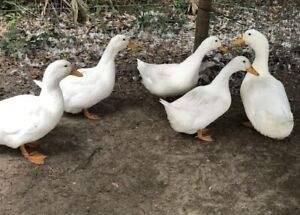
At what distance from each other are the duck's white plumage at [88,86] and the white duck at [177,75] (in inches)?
15.0

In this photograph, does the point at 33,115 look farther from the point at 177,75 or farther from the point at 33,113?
the point at 177,75

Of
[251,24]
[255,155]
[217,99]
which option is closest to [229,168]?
[255,155]

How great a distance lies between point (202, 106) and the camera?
404 cm

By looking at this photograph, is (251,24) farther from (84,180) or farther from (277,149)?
(84,180)

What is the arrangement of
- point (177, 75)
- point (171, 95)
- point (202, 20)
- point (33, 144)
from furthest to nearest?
point (202, 20)
point (171, 95)
point (177, 75)
point (33, 144)

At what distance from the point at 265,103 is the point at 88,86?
152 cm

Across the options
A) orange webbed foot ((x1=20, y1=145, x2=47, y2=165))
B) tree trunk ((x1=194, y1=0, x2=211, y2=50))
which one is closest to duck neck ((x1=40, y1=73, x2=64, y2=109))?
orange webbed foot ((x1=20, y1=145, x2=47, y2=165))

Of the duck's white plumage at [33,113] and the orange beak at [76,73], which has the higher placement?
the orange beak at [76,73]

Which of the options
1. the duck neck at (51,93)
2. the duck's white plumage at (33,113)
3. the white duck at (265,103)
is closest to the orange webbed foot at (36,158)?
the duck's white plumage at (33,113)

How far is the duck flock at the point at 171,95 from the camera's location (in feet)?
12.1

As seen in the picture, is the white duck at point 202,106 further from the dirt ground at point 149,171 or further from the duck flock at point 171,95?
the dirt ground at point 149,171

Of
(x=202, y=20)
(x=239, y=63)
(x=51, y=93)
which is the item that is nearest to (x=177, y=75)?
(x=239, y=63)

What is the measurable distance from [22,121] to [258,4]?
403cm

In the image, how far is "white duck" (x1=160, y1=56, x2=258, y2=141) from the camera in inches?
157
